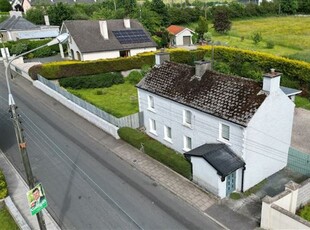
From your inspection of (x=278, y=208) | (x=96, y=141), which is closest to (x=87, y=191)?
(x=96, y=141)

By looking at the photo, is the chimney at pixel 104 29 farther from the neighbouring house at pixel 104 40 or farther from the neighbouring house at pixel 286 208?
the neighbouring house at pixel 286 208

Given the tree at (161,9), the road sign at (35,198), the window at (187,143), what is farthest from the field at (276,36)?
the road sign at (35,198)

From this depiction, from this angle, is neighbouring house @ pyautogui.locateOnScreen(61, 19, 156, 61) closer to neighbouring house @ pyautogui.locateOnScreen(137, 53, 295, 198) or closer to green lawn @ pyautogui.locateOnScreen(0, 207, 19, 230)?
neighbouring house @ pyautogui.locateOnScreen(137, 53, 295, 198)

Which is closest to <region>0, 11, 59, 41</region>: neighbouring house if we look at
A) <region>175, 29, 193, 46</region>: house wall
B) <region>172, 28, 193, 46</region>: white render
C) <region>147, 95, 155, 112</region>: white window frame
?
<region>172, 28, 193, 46</region>: white render

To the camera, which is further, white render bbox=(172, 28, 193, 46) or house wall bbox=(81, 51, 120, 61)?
white render bbox=(172, 28, 193, 46)

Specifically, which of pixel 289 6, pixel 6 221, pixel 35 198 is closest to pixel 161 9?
pixel 289 6

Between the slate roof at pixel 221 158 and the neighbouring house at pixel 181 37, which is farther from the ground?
the neighbouring house at pixel 181 37

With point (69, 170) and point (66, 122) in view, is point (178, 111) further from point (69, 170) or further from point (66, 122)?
point (66, 122)
